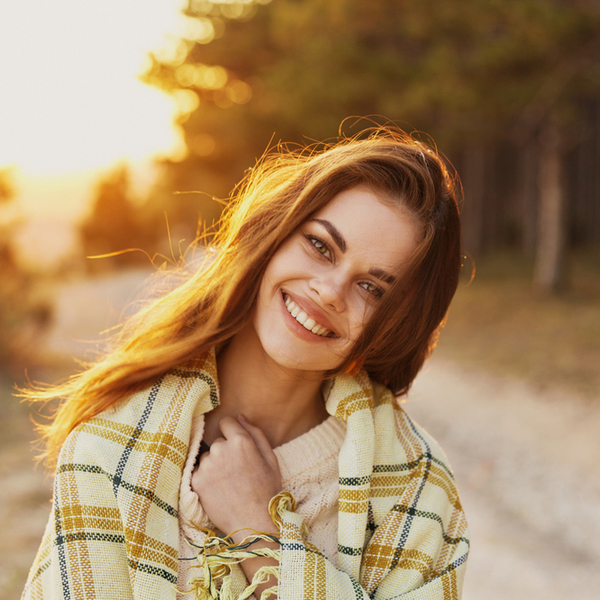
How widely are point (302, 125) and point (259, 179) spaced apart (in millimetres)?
8355

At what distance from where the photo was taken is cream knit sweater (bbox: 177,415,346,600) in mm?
1338

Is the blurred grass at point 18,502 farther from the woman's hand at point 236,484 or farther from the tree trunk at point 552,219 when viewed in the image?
the tree trunk at point 552,219

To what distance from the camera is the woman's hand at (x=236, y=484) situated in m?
1.33

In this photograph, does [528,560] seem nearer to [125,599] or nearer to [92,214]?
[125,599]

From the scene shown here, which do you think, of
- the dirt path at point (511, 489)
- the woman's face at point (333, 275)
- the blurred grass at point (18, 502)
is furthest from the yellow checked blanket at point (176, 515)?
the dirt path at point (511, 489)

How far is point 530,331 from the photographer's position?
7.75 m

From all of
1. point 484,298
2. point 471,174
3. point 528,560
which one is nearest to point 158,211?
point 471,174

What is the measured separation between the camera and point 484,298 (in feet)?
33.2

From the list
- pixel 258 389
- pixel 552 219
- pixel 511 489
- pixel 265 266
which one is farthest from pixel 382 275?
pixel 552 219

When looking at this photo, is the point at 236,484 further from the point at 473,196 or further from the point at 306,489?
the point at 473,196

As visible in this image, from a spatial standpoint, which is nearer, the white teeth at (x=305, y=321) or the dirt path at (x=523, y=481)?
the white teeth at (x=305, y=321)

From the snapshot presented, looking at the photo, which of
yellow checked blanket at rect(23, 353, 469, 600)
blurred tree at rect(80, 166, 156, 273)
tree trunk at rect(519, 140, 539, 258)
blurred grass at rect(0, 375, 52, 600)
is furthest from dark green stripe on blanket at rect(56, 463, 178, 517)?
blurred tree at rect(80, 166, 156, 273)

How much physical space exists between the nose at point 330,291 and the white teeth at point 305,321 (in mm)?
54

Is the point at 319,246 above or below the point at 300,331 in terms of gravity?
above
